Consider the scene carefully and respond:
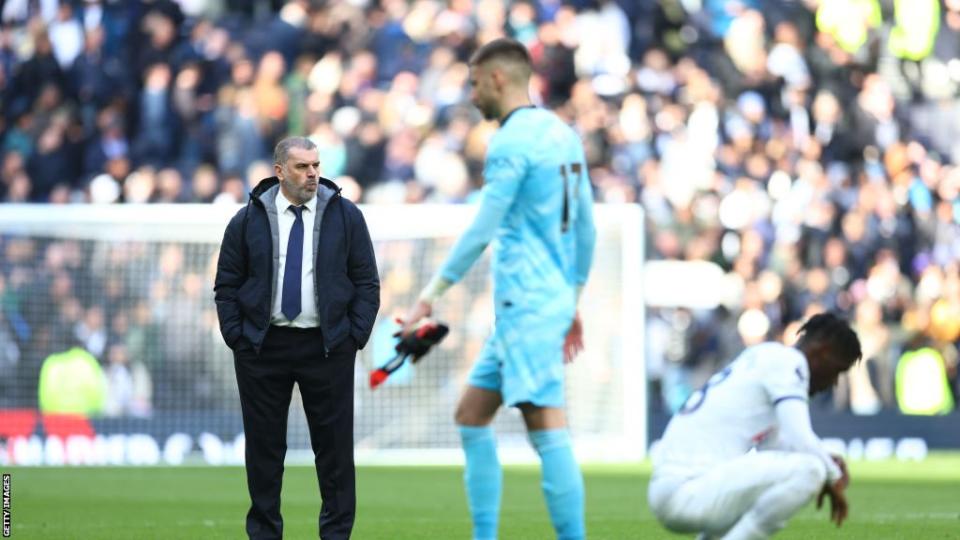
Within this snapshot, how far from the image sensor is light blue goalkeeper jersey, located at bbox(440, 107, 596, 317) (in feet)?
24.6

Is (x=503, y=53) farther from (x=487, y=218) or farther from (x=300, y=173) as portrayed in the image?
(x=300, y=173)

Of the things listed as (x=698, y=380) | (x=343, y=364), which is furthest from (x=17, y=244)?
(x=343, y=364)

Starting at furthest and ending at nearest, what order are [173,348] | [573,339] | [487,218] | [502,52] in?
1. [173,348]
2. [573,339]
3. [502,52]
4. [487,218]

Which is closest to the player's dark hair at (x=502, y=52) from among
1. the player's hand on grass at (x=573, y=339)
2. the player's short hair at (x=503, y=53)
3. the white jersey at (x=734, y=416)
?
the player's short hair at (x=503, y=53)

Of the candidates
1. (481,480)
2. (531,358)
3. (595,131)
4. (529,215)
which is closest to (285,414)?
(481,480)

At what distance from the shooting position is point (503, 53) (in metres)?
7.57

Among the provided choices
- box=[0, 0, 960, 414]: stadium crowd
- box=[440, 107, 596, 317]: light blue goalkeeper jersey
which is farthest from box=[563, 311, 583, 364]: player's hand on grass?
box=[0, 0, 960, 414]: stadium crowd

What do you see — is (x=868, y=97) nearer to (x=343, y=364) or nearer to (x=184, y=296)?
(x=184, y=296)

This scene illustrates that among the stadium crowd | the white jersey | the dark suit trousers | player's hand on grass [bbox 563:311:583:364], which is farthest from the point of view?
the stadium crowd

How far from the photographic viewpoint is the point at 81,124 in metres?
21.6

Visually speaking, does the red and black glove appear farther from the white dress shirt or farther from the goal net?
the goal net

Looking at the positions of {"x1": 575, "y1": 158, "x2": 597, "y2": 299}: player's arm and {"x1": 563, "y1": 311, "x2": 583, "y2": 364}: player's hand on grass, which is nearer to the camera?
{"x1": 575, "y1": 158, "x2": 597, "y2": 299}: player's arm

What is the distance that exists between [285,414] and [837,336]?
2.78m

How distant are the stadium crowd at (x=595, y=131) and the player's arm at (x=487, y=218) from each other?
1196 centimetres
